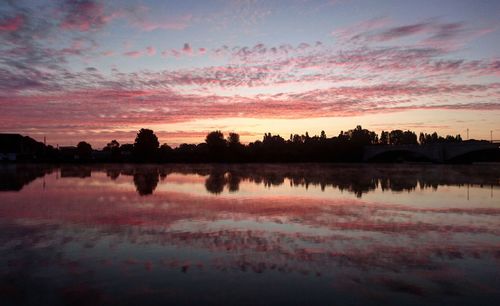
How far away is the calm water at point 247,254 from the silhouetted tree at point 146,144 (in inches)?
4954

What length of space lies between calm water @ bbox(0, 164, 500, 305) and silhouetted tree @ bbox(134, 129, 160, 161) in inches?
4954

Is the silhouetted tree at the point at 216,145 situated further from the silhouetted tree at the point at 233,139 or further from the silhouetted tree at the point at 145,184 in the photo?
the silhouetted tree at the point at 145,184

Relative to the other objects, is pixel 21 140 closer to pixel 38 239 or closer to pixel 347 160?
pixel 347 160

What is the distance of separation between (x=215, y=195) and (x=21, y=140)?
142671 mm

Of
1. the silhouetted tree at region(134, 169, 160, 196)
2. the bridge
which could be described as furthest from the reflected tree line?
the bridge

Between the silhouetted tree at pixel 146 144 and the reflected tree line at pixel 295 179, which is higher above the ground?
the silhouetted tree at pixel 146 144

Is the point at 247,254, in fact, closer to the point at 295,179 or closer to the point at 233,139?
the point at 295,179

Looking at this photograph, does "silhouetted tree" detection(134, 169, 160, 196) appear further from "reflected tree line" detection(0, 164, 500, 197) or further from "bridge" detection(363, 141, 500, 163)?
"bridge" detection(363, 141, 500, 163)

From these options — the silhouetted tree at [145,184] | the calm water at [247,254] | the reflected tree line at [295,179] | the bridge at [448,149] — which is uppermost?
the bridge at [448,149]

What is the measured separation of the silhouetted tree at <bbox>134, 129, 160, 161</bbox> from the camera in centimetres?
15079

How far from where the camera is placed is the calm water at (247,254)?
10.6 metres

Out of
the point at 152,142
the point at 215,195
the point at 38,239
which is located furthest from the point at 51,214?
the point at 152,142

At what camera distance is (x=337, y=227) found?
771 inches

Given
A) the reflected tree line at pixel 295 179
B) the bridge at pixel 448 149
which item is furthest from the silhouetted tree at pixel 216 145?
the reflected tree line at pixel 295 179
